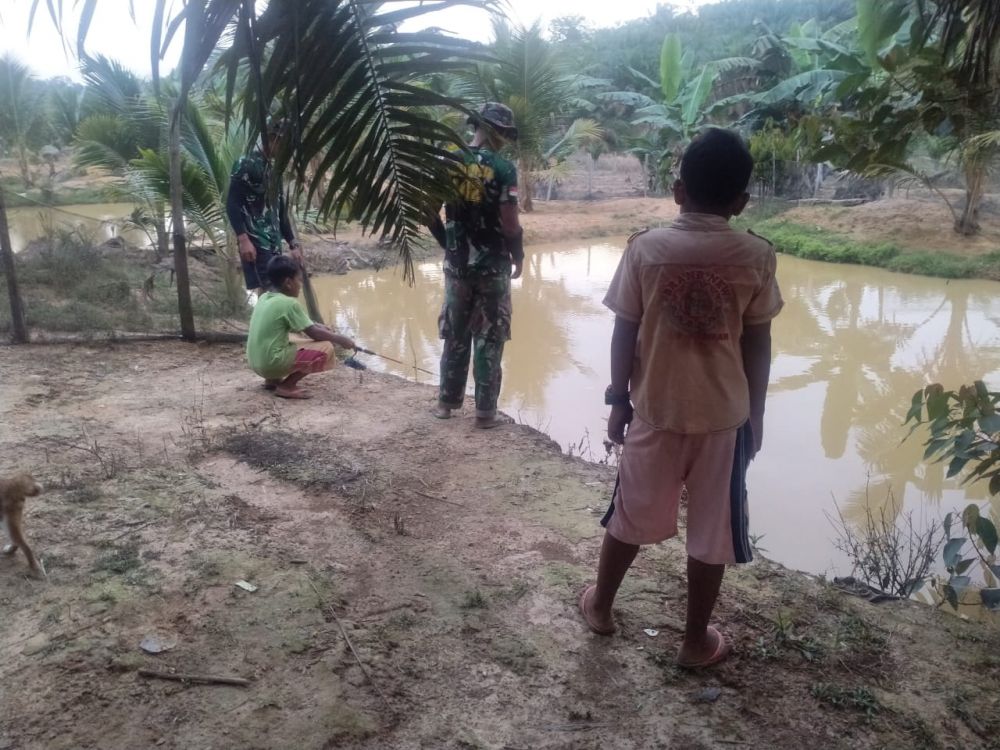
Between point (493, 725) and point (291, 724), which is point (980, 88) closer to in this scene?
point (493, 725)

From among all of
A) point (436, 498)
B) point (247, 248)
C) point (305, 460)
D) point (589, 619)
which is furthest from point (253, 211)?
point (589, 619)

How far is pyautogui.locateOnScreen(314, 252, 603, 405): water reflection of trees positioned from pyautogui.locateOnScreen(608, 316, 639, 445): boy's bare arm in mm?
4115

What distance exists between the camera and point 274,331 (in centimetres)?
424

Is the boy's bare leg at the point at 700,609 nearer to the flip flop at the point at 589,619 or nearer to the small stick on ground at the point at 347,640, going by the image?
Answer: the flip flop at the point at 589,619

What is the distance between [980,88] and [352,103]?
1617 mm

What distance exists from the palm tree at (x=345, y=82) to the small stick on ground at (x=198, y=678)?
4.05 feet

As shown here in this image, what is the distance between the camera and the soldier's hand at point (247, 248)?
446 cm

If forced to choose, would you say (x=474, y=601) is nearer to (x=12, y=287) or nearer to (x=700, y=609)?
(x=700, y=609)

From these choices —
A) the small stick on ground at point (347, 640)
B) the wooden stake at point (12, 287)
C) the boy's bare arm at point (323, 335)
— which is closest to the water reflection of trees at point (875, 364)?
the small stick on ground at point (347, 640)

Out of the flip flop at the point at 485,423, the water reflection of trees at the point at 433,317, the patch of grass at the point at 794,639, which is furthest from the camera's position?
the water reflection of trees at the point at 433,317

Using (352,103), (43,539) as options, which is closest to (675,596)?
(352,103)

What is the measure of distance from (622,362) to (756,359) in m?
0.33

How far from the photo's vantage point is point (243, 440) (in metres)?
3.67

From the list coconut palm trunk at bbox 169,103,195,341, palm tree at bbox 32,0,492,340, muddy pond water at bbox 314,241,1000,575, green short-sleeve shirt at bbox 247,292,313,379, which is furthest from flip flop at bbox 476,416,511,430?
coconut palm trunk at bbox 169,103,195,341
